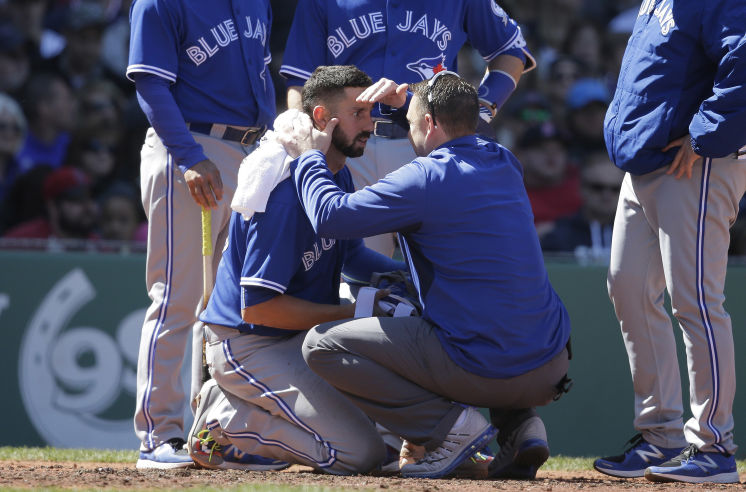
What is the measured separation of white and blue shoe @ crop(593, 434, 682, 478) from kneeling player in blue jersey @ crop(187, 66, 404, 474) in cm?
103

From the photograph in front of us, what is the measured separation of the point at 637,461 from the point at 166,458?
2067 mm

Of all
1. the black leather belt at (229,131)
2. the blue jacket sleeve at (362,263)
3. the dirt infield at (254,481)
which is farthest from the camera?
the black leather belt at (229,131)

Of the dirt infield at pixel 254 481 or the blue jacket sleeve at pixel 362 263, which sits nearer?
the dirt infield at pixel 254 481

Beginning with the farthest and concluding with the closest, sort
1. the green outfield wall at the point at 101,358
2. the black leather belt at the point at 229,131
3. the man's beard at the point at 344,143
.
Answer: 1. the green outfield wall at the point at 101,358
2. the black leather belt at the point at 229,131
3. the man's beard at the point at 344,143

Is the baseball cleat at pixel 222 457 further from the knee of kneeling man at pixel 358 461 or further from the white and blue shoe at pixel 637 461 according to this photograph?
the white and blue shoe at pixel 637 461

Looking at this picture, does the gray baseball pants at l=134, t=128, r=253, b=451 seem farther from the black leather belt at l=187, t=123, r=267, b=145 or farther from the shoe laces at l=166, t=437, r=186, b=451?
the black leather belt at l=187, t=123, r=267, b=145

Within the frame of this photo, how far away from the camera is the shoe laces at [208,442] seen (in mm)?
4445

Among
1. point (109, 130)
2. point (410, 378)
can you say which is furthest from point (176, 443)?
point (109, 130)

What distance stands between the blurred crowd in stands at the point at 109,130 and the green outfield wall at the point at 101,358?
1.23m

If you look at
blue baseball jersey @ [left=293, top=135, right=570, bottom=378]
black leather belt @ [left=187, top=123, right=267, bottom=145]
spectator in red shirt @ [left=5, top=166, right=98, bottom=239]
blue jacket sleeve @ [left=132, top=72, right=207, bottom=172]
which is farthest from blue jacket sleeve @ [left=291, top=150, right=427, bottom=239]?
spectator in red shirt @ [left=5, top=166, right=98, bottom=239]

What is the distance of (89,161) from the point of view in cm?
888

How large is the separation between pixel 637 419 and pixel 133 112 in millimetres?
5931

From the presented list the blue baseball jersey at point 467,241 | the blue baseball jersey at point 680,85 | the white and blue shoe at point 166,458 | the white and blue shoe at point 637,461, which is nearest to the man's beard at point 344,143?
the blue baseball jersey at point 467,241

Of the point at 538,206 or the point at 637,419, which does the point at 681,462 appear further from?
the point at 538,206
